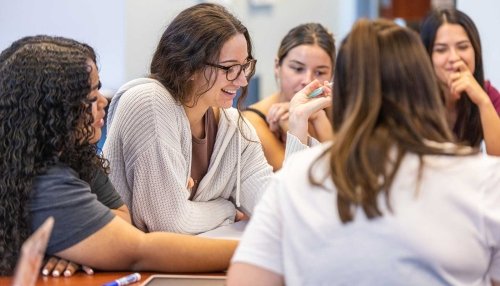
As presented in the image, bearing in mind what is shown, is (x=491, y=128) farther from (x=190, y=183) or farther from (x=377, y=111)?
(x=377, y=111)

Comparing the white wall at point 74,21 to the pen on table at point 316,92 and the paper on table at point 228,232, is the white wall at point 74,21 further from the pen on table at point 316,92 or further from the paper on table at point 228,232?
the paper on table at point 228,232

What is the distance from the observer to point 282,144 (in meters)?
3.04

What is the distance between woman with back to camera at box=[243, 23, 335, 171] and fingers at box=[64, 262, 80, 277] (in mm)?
1226

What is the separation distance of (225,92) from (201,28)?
0.64ft

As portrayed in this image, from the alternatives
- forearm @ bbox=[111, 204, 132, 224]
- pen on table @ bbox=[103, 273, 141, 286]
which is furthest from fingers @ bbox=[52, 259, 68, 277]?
forearm @ bbox=[111, 204, 132, 224]

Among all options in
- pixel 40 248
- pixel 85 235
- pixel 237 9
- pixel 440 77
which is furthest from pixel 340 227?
pixel 237 9

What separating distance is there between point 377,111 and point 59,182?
752 mm

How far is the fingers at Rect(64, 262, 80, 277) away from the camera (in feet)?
6.10

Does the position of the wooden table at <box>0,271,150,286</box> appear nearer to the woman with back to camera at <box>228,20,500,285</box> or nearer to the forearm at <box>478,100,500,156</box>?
the woman with back to camera at <box>228,20,500,285</box>

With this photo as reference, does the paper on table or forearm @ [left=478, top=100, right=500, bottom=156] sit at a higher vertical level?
forearm @ [left=478, top=100, right=500, bottom=156]

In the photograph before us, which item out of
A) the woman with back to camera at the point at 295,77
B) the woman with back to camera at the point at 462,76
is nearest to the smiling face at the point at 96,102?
the woman with back to camera at the point at 295,77

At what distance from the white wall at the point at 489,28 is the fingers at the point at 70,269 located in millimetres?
2802

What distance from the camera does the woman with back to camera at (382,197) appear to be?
141 cm

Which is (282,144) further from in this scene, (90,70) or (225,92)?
(90,70)
